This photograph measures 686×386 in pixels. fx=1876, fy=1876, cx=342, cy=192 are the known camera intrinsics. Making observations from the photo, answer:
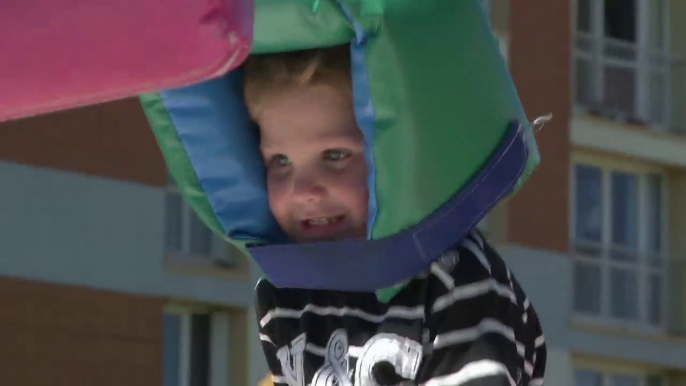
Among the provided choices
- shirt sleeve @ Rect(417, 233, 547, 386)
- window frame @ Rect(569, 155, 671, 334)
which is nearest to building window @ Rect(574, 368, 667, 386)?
window frame @ Rect(569, 155, 671, 334)

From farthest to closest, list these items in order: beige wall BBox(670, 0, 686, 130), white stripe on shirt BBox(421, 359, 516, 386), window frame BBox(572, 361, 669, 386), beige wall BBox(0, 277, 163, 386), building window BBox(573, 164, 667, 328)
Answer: beige wall BBox(670, 0, 686, 130) < building window BBox(573, 164, 667, 328) < window frame BBox(572, 361, 669, 386) < beige wall BBox(0, 277, 163, 386) < white stripe on shirt BBox(421, 359, 516, 386)

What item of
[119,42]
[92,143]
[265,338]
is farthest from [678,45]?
[119,42]

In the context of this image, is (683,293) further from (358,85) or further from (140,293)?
(358,85)

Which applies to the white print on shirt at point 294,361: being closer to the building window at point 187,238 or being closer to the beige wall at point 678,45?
the building window at point 187,238

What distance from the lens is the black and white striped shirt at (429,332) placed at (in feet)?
10.5

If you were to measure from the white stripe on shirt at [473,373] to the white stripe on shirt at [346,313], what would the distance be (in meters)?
0.13

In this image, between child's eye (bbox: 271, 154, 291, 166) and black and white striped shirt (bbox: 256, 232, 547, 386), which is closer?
black and white striped shirt (bbox: 256, 232, 547, 386)

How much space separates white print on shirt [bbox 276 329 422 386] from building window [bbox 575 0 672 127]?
46.6 ft

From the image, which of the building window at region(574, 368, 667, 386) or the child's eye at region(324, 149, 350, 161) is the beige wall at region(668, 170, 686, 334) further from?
the child's eye at region(324, 149, 350, 161)

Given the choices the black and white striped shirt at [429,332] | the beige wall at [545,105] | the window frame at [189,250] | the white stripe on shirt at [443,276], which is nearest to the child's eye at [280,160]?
the black and white striped shirt at [429,332]

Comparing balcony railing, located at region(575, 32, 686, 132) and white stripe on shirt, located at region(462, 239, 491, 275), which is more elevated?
balcony railing, located at region(575, 32, 686, 132)

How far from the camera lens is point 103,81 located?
272cm

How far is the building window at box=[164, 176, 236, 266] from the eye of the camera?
14.6 meters

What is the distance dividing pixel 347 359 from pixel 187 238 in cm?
1157
